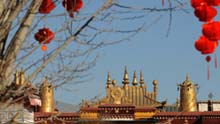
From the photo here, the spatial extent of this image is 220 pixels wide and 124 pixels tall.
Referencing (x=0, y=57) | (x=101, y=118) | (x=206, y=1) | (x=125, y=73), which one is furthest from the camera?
(x=125, y=73)

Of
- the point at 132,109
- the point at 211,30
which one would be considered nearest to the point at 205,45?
the point at 211,30

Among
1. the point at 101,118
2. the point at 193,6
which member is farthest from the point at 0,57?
the point at 101,118

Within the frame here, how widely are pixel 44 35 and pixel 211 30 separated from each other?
46.8 inches

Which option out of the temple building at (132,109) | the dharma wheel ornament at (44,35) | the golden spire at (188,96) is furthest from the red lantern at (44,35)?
the golden spire at (188,96)

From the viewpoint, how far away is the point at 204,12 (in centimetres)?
422

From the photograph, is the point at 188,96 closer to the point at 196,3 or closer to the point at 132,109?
the point at 132,109

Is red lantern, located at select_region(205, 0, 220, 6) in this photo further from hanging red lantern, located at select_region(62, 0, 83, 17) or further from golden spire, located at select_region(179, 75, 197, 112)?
golden spire, located at select_region(179, 75, 197, 112)

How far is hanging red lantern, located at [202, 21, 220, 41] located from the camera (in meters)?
4.25

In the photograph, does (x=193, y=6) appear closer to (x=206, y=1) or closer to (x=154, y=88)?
(x=206, y=1)

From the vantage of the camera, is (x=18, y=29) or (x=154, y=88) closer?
(x=18, y=29)

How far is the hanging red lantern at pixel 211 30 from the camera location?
14.0 ft

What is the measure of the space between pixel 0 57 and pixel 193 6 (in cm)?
141

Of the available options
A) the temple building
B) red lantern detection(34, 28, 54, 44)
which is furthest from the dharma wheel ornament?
the temple building

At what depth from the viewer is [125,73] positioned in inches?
767
